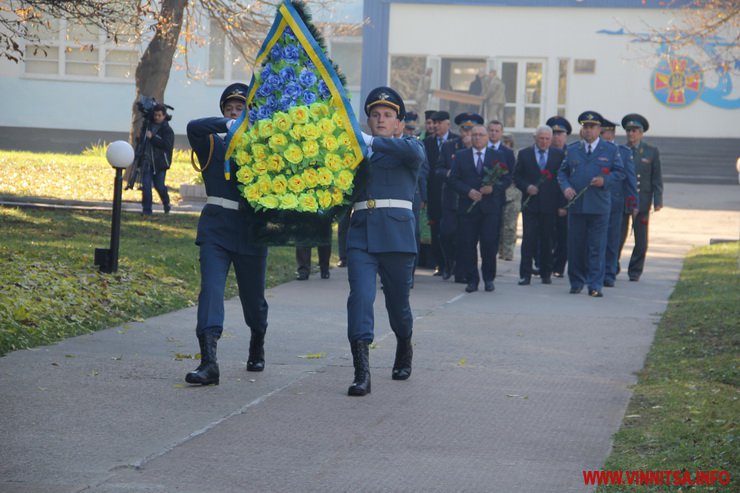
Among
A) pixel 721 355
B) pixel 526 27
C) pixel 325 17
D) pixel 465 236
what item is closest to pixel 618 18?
pixel 526 27

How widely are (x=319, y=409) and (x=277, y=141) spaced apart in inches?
65.6

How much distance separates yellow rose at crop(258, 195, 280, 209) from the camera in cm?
775

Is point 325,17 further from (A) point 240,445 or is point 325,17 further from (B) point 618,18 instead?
(A) point 240,445

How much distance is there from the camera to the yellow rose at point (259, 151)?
775 cm

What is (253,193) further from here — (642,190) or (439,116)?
(642,190)

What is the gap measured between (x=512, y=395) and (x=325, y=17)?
29.7 m

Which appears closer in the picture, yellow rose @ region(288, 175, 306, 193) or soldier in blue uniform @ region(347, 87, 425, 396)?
yellow rose @ region(288, 175, 306, 193)

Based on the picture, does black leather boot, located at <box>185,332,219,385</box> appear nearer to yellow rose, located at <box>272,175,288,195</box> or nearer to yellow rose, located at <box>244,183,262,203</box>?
yellow rose, located at <box>244,183,262,203</box>

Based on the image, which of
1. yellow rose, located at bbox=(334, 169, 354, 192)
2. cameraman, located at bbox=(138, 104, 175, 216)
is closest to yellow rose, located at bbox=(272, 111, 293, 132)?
yellow rose, located at bbox=(334, 169, 354, 192)

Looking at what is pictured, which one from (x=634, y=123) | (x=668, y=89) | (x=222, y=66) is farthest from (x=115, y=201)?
(x=668, y=89)

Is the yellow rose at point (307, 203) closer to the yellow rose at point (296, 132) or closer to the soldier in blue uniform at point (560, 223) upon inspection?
the yellow rose at point (296, 132)

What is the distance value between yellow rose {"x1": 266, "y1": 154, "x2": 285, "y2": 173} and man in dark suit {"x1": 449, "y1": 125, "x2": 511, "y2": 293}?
6.82 meters

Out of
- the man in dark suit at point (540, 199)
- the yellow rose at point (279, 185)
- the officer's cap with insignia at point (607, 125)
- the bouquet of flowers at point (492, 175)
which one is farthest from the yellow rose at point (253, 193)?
the officer's cap with insignia at point (607, 125)

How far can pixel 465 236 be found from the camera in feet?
48.1
